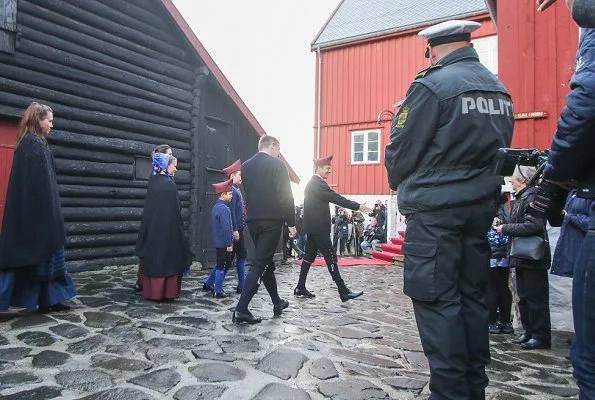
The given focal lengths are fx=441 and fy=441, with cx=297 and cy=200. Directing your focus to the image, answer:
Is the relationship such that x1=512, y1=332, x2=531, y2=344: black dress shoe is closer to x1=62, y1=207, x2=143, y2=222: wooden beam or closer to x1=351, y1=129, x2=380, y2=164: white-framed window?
x1=62, y1=207, x2=143, y2=222: wooden beam

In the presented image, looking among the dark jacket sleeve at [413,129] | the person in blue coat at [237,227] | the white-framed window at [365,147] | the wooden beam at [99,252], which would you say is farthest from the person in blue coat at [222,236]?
the white-framed window at [365,147]

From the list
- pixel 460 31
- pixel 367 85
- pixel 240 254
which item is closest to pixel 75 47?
pixel 240 254

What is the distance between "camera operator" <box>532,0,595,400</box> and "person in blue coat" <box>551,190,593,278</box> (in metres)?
2.40

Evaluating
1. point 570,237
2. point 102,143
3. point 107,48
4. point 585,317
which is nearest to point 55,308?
point 102,143

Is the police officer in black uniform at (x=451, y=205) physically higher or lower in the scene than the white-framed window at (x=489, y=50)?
lower

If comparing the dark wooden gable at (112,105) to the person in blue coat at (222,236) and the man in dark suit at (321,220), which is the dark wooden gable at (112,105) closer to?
the person in blue coat at (222,236)

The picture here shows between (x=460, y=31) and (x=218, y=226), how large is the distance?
4551 mm

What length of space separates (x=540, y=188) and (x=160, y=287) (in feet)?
16.1

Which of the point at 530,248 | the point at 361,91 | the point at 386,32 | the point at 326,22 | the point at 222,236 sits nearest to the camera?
the point at 530,248

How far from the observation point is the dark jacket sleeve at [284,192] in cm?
501

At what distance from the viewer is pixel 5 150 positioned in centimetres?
714

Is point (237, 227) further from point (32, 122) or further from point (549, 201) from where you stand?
point (549, 201)

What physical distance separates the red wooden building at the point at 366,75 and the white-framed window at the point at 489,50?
56.4 inches

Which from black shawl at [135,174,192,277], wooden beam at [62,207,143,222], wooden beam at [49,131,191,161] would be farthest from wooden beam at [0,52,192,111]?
black shawl at [135,174,192,277]
